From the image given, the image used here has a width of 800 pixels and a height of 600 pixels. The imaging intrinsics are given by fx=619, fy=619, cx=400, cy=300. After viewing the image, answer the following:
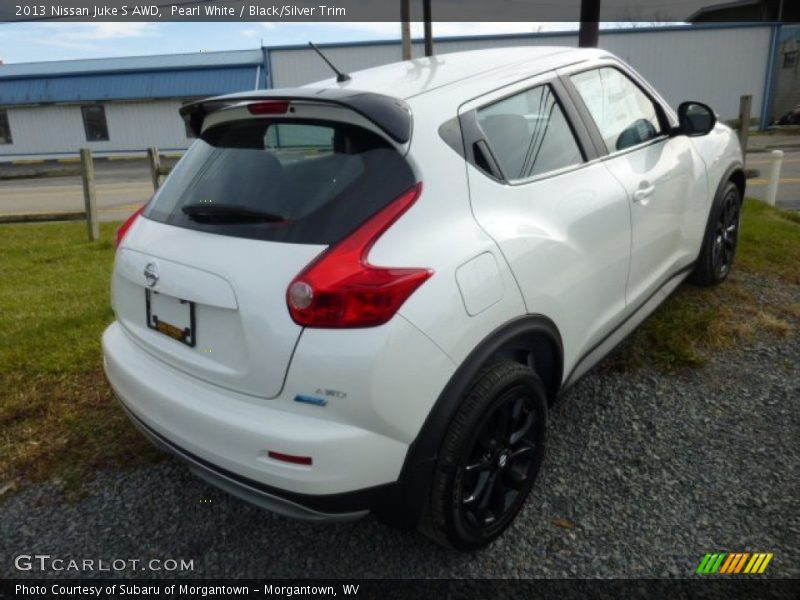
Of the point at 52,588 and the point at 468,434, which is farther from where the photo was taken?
the point at 52,588

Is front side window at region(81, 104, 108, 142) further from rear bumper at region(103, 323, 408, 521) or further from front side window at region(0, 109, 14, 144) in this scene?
rear bumper at region(103, 323, 408, 521)

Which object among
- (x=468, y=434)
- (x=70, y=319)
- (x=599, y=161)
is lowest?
(x=70, y=319)

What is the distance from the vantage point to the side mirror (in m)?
3.49

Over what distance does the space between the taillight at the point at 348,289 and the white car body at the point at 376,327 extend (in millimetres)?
29

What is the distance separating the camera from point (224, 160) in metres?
2.38

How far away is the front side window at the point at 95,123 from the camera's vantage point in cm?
3108

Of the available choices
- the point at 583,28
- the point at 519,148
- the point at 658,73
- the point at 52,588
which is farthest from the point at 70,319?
the point at 658,73

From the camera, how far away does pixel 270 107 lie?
2238 millimetres

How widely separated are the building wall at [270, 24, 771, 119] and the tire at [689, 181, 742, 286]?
2399 centimetres

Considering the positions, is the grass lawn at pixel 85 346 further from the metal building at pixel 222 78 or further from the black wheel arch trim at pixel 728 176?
the metal building at pixel 222 78

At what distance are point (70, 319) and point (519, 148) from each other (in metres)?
3.70

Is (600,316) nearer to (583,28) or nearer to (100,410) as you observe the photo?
(100,410)

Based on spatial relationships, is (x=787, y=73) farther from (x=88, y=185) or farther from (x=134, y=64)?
(x=134, y=64)

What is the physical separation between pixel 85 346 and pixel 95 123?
3181 centimetres
